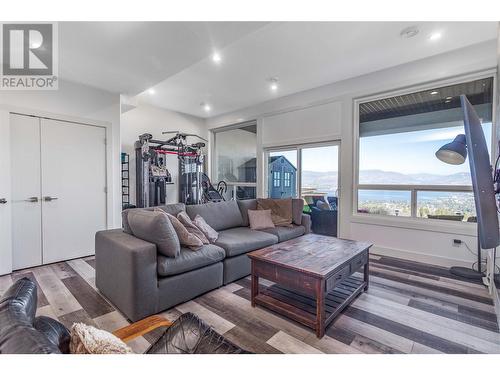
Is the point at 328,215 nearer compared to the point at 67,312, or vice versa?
the point at 67,312

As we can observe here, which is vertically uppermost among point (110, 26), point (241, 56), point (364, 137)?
point (241, 56)

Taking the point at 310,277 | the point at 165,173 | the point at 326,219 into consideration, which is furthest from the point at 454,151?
the point at 165,173

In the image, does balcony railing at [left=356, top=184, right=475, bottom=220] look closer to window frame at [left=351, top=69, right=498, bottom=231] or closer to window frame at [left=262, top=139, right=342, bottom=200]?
window frame at [left=351, top=69, right=498, bottom=231]

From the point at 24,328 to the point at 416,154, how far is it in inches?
171

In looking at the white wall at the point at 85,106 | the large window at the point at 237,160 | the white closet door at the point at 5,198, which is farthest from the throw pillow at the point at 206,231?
the large window at the point at 237,160

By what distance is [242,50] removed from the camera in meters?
3.15

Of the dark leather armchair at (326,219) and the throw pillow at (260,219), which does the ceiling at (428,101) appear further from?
the throw pillow at (260,219)

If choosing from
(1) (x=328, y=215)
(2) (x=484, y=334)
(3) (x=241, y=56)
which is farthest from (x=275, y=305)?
(3) (x=241, y=56)

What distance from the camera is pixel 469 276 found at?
2848 mm

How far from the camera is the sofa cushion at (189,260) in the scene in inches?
83.5

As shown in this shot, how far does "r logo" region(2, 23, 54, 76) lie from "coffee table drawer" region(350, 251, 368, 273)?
3667mm

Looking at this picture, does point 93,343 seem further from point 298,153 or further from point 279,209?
point 298,153
